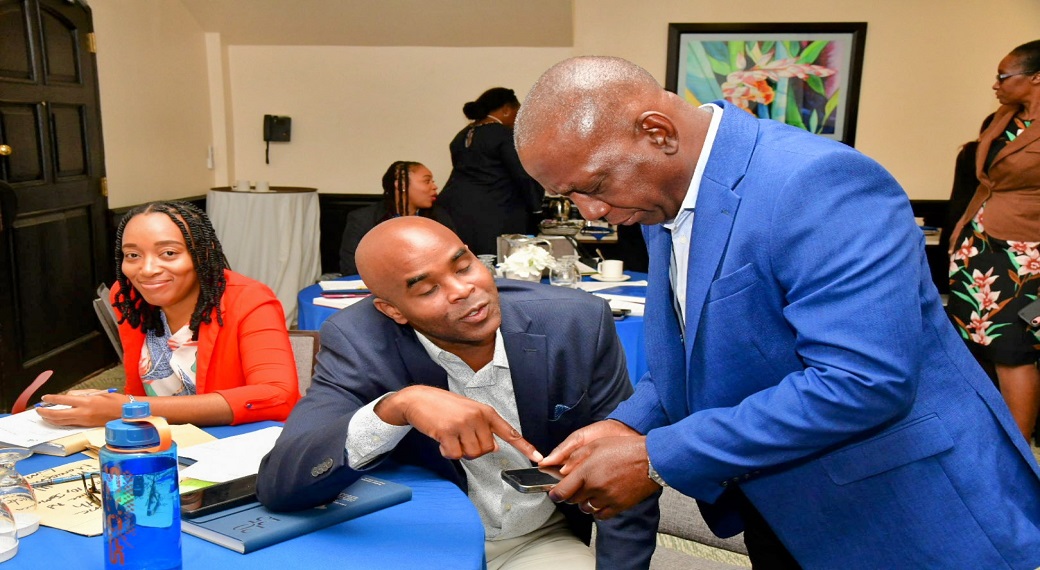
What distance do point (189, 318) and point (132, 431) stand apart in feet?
3.75

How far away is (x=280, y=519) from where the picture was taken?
1326mm

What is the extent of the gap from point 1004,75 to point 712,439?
9.64 feet

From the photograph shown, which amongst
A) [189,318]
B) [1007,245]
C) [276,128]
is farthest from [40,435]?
[276,128]

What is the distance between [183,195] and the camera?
6438 millimetres

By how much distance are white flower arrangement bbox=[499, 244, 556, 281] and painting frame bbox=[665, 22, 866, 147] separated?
2852mm

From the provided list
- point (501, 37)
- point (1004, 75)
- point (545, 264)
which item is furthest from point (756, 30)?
point (545, 264)

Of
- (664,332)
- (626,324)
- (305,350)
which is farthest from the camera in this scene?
(626,324)

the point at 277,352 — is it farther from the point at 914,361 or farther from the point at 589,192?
the point at 914,361

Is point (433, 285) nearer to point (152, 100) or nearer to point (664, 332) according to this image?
point (664, 332)

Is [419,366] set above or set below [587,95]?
below

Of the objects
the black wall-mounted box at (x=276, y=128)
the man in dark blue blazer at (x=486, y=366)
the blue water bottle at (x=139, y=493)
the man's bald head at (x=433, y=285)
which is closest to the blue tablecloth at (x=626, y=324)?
the man in dark blue blazer at (x=486, y=366)

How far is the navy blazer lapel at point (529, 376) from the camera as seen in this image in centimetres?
168

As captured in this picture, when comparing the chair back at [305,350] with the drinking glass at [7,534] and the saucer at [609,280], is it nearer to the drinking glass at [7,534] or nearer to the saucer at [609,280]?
the drinking glass at [7,534]

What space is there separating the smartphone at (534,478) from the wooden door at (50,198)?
3403 millimetres
